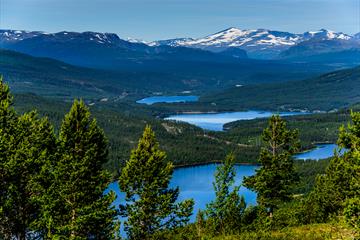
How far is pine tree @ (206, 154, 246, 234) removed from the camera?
53.6 meters

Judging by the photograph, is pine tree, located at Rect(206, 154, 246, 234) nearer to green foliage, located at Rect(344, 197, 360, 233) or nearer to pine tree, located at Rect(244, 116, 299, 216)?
pine tree, located at Rect(244, 116, 299, 216)

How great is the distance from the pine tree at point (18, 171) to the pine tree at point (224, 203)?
20.3m

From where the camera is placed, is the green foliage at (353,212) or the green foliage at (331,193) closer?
the green foliage at (353,212)

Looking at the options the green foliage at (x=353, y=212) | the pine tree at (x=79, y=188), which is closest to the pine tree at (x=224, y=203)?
the pine tree at (x=79, y=188)

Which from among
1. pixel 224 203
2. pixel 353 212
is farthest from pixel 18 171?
pixel 353 212

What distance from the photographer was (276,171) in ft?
195

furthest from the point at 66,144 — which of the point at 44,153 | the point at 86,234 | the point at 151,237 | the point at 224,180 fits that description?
the point at 224,180

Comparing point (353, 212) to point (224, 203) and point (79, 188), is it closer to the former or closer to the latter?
point (79, 188)

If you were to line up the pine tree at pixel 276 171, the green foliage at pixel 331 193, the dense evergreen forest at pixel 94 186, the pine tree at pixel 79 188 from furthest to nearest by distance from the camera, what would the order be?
the green foliage at pixel 331 193
the pine tree at pixel 276 171
the pine tree at pixel 79 188
the dense evergreen forest at pixel 94 186

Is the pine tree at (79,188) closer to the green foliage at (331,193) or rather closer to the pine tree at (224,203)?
the pine tree at (224,203)

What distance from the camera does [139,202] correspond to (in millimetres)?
47219

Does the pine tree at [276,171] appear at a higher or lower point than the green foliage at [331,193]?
higher

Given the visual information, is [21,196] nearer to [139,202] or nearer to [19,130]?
[19,130]

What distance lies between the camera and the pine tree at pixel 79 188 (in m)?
40.5
